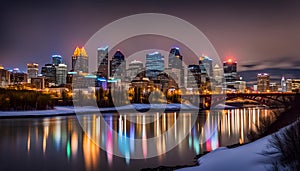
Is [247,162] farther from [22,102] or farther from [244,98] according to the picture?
[244,98]

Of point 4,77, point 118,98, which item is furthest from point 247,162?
point 4,77

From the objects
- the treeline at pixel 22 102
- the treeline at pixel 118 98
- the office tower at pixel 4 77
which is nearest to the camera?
the treeline at pixel 22 102

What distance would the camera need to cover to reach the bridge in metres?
61.0

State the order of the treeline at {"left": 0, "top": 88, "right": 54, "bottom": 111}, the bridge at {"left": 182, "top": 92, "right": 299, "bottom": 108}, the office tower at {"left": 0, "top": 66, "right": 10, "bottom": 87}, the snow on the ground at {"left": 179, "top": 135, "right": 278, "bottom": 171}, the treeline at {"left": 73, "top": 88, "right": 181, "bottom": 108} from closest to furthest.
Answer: the snow on the ground at {"left": 179, "top": 135, "right": 278, "bottom": 171} < the bridge at {"left": 182, "top": 92, "right": 299, "bottom": 108} < the treeline at {"left": 0, "top": 88, "right": 54, "bottom": 111} < the treeline at {"left": 73, "top": 88, "right": 181, "bottom": 108} < the office tower at {"left": 0, "top": 66, "right": 10, "bottom": 87}

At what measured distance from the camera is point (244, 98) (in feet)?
252

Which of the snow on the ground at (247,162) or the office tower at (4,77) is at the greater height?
the office tower at (4,77)

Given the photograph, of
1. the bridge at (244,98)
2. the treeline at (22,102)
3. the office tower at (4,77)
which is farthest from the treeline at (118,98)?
the office tower at (4,77)

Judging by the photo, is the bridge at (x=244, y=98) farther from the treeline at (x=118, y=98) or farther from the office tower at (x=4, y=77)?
the office tower at (x=4, y=77)

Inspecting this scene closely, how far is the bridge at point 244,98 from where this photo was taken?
61.0 metres

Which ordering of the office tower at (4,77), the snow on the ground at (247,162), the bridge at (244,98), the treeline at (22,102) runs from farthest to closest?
1. the office tower at (4,77)
2. the treeline at (22,102)
3. the bridge at (244,98)
4. the snow on the ground at (247,162)

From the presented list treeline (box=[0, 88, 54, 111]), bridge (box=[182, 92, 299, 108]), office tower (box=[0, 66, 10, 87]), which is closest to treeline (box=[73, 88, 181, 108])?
Result: bridge (box=[182, 92, 299, 108])

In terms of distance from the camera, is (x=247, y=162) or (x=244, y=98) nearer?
(x=247, y=162)

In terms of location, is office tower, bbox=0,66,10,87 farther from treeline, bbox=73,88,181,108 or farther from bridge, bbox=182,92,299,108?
bridge, bbox=182,92,299,108

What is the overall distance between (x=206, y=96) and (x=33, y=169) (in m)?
82.6
